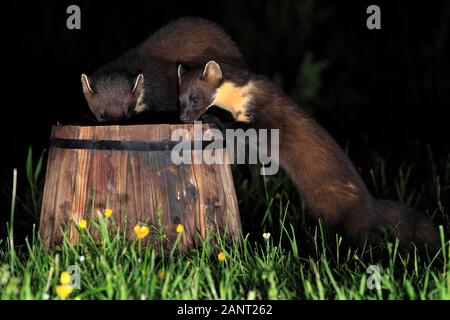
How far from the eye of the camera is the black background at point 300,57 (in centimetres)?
752

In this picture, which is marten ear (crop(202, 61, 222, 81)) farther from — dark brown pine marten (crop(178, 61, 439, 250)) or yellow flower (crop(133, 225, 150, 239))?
yellow flower (crop(133, 225, 150, 239))

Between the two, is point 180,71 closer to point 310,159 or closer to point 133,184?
point 310,159

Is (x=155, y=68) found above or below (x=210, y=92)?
above

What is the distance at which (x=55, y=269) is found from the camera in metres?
3.62

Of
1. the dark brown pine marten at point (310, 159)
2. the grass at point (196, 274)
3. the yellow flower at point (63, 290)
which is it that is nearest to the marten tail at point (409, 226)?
the dark brown pine marten at point (310, 159)

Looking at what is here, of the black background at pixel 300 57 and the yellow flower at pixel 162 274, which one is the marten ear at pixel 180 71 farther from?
the black background at pixel 300 57

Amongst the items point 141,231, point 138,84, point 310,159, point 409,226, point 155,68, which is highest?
point 155,68

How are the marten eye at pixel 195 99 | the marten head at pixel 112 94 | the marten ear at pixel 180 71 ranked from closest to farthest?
the marten head at pixel 112 94 → the marten eye at pixel 195 99 → the marten ear at pixel 180 71

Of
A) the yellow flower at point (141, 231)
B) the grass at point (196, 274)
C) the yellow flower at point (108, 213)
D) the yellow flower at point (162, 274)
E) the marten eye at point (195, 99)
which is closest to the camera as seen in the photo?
the grass at point (196, 274)

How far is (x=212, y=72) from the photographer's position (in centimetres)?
479

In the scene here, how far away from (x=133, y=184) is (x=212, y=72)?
3.88 ft

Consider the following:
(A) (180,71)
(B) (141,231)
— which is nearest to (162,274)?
(B) (141,231)

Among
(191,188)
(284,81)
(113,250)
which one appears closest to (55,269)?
(113,250)

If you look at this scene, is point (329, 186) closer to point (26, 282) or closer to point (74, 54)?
point (26, 282)
